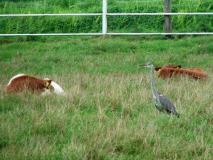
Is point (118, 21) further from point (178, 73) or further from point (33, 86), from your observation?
point (33, 86)

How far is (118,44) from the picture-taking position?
495 inches

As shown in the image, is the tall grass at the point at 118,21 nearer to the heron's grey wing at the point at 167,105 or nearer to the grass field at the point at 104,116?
the grass field at the point at 104,116

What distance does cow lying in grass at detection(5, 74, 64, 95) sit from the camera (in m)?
7.29

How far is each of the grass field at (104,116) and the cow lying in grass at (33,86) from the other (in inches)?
6.2

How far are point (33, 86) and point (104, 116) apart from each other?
57.5 inches

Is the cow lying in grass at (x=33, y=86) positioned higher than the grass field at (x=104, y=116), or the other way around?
the cow lying in grass at (x=33, y=86)

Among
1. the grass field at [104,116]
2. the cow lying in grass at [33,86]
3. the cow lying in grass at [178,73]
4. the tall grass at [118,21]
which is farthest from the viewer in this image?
the tall grass at [118,21]

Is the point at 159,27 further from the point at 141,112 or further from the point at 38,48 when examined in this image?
the point at 141,112

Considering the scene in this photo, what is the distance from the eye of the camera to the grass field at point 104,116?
16.9 feet

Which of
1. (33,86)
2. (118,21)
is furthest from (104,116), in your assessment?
(118,21)

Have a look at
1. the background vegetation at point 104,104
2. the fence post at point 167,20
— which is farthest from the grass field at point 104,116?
the fence post at point 167,20

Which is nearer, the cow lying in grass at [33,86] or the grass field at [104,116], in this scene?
the grass field at [104,116]

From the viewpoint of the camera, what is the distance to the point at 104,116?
6.18 meters

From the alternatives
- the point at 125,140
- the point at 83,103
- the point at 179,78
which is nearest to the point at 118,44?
the point at 179,78
